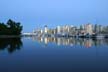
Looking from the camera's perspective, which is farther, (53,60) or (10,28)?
(10,28)

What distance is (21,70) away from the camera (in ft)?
34.9

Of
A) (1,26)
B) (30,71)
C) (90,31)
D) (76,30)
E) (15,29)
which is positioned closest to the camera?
(30,71)

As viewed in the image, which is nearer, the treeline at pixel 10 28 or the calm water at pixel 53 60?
the calm water at pixel 53 60

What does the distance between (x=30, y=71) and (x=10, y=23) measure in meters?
98.0

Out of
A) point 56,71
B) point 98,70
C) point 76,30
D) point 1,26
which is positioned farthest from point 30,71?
point 76,30

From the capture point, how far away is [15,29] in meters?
104

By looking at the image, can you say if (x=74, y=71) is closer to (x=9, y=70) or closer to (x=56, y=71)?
(x=56, y=71)

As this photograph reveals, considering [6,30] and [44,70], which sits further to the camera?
[6,30]

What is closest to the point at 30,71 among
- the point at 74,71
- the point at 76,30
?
the point at 74,71

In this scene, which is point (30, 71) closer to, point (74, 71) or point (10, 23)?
point (74, 71)

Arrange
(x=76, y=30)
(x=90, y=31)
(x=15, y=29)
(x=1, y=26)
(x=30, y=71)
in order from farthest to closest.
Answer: (x=76, y=30)
(x=90, y=31)
(x=15, y=29)
(x=1, y=26)
(x=30, y=71)

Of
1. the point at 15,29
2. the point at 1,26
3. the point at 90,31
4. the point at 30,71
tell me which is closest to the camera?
the point at 30,71

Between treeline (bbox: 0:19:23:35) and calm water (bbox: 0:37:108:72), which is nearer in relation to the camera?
calm water (bbox: 0:37:108:72)

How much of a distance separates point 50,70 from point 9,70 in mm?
1723
